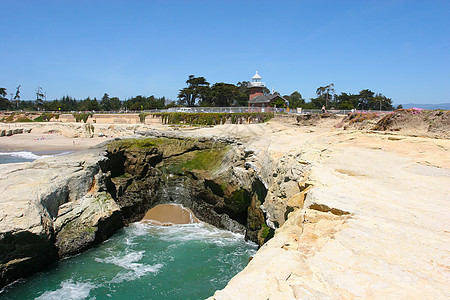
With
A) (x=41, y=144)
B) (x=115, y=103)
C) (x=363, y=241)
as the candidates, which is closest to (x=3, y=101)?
(x=115, y=103)

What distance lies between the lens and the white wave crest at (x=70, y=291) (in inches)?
335

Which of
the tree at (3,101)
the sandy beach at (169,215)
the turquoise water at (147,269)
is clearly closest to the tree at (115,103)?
the tree at (3,101)

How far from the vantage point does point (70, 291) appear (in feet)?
28.8

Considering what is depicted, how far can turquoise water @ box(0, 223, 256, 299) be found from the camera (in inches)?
344

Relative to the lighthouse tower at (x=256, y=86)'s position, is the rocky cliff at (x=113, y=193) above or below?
below

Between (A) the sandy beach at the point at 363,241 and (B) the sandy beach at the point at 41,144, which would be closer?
(A) the sandy beach at the point at 363,241

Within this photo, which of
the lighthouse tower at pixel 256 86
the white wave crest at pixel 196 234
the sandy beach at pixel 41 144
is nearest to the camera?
the white wave crest at pixel 196 234

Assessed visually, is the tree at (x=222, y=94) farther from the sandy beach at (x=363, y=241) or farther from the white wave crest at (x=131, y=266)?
the sandy beach at (x=363, y=241)

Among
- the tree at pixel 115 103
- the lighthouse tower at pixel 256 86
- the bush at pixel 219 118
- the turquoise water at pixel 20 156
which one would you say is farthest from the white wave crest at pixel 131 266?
the tree at pixel 115 103

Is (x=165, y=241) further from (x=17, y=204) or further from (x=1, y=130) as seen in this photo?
(x=1, y=130)

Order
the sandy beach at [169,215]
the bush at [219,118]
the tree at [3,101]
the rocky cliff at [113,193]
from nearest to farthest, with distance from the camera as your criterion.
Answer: the rocky cliff at [113,193]
the sandy beach at [169,215]
the bush at [219,118]
the tree at [3,101]

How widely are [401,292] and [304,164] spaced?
5832 mm

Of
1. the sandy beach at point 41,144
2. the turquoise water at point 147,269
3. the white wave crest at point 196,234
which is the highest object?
the sandy beach at point 41,144

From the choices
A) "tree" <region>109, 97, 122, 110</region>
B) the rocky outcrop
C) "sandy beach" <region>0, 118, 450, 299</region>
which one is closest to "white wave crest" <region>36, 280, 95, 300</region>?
the rocky outcrop
